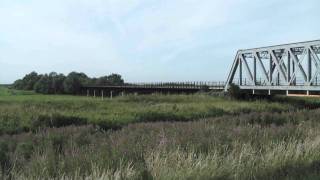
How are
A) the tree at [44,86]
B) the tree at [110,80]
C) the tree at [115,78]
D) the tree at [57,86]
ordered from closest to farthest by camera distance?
the tree at [57,86]
the tree at [44,86]
the tree at [110,80]
the tree at [115,78]

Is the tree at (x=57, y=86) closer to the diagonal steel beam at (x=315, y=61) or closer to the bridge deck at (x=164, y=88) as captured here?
the bridge deck at (x=164, y=88)

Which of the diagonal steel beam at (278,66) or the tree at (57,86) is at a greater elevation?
the diagonal steel beam at (278,66)

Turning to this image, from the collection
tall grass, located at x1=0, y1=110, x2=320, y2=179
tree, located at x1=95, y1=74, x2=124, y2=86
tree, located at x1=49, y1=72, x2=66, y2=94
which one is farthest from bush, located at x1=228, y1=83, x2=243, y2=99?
tree, located at x1=95, y1=74, x2=124, y2=86

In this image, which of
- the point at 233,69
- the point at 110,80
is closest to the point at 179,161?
the point at 233,69

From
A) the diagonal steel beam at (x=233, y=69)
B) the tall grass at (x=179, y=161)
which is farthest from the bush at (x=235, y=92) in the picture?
the tall grass at (x=179, y=161)

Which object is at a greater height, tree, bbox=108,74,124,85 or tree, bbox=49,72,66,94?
tree, bbox=108,74,124,85

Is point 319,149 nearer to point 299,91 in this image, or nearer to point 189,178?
point 189,178

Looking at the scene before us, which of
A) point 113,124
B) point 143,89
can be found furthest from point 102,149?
point 143,89

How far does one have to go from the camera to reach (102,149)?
977 cm

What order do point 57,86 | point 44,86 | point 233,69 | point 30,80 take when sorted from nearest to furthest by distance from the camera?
1. point 233,69
2. point 57,86
3. point 44,86
4. point 30,80

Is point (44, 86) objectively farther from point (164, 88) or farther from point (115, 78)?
point (164, 88)

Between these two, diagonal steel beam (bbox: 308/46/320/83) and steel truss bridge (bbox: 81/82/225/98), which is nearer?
diagonal steel beam (bbox: 308/46/320/83)

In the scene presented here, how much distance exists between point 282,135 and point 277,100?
5880 centimetres

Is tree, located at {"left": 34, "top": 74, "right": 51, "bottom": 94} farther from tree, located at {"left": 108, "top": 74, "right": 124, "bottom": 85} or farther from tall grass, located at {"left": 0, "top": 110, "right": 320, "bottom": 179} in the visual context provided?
tall grass, located at {"left": 0, "top": 110, "right": 320, "bottom": 179}
